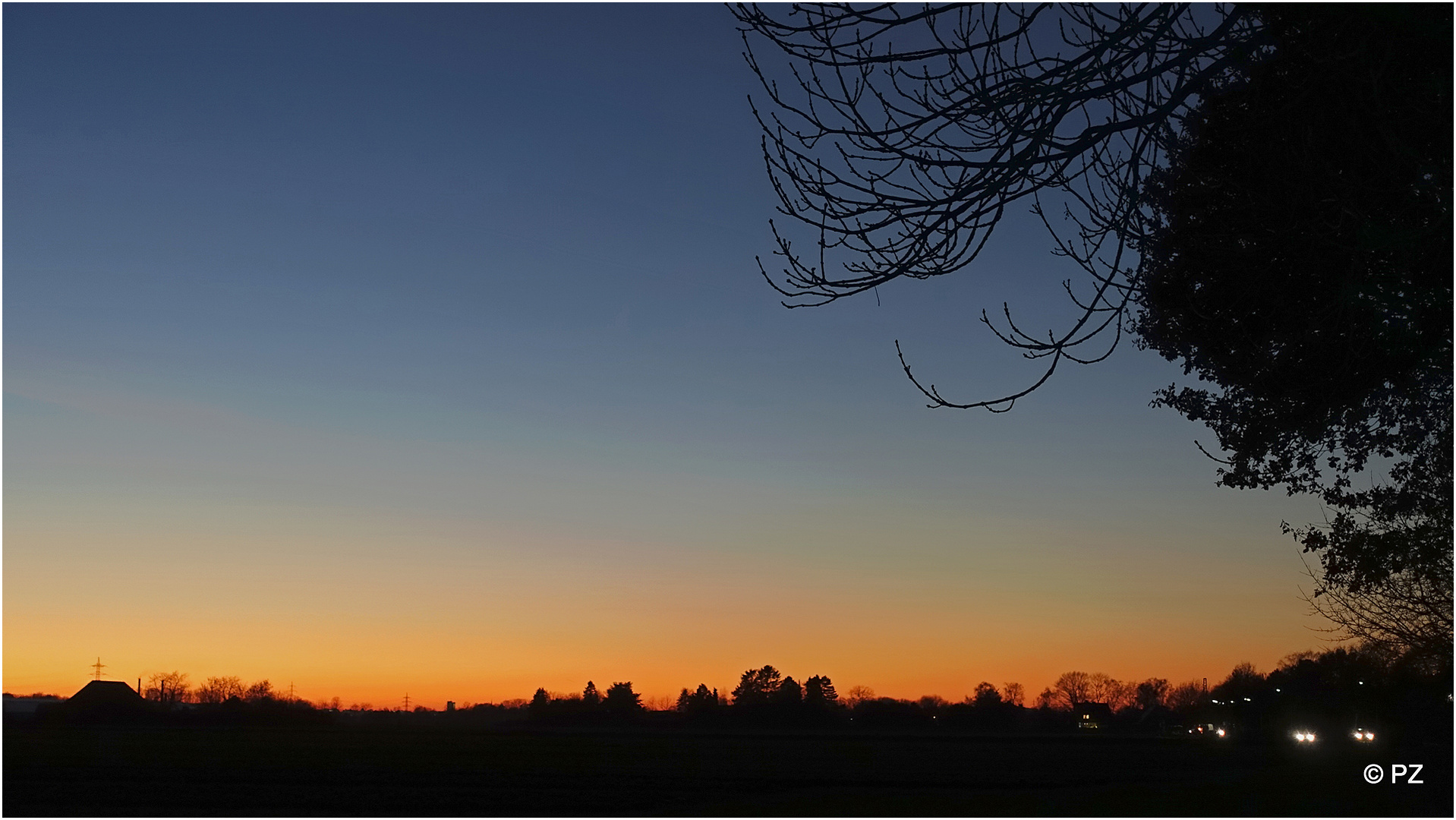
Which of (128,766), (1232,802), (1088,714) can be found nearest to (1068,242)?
(1232,802)

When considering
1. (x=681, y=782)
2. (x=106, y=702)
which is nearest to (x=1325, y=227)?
(x=681, y=782)

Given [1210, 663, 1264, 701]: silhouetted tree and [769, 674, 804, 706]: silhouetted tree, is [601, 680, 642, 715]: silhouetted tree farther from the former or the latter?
[1210, 663, 1264, 701]: silhouetted tree

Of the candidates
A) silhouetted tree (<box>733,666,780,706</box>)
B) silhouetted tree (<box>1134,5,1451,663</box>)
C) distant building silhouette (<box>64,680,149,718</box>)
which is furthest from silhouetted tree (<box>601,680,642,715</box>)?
silhouetted tree (<box>1134,5,1451,663</box>)

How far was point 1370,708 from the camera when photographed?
46.4 m

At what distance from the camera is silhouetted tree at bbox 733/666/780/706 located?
164 metres

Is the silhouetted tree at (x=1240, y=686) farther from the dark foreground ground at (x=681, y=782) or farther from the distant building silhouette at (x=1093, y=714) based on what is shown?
the dark foreground ground at (x=681, y=782)

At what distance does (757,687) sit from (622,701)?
25209 mm

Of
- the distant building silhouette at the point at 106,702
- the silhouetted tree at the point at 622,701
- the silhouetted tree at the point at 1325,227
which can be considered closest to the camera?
the silhouetted tree at the point at 1325,227

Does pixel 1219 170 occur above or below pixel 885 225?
above

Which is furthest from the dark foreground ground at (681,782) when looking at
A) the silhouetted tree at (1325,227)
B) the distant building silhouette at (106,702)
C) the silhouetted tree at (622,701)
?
the silhouetted tree at (622,701)

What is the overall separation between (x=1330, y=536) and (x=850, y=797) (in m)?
17.4

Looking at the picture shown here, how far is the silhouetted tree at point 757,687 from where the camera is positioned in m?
164

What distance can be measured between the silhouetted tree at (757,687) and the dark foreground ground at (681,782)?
356 feet

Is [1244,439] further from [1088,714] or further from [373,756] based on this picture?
[1088,714]
